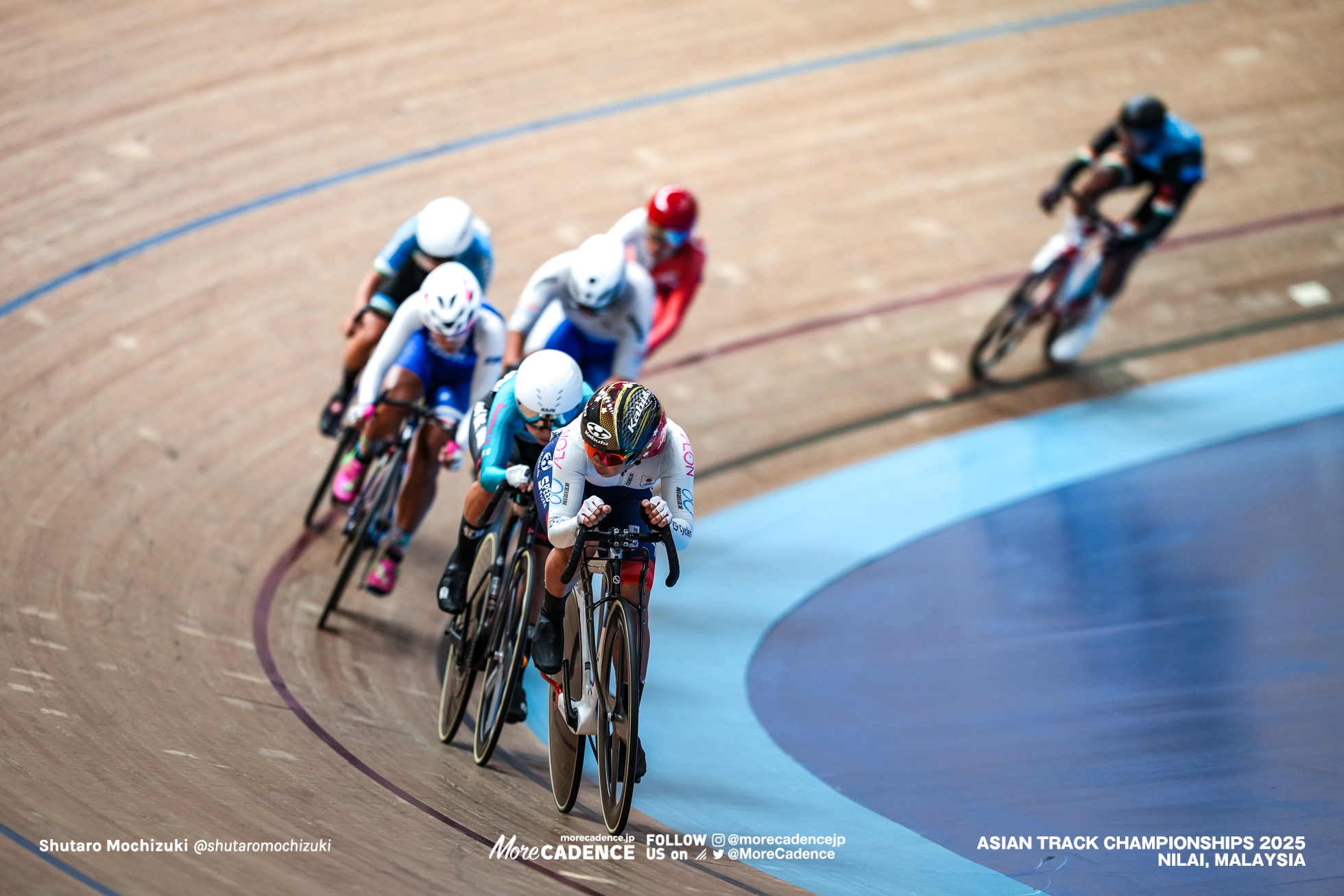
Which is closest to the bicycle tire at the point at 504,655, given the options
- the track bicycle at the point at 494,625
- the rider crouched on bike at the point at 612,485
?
the track bicycle at the point at 494,625

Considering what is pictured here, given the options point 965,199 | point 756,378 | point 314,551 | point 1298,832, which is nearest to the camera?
point 1298,832

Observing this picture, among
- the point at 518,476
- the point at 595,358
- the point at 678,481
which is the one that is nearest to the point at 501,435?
the point at 518,476

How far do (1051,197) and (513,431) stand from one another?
3516mm

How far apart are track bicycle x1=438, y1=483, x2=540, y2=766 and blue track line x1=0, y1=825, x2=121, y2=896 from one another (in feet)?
4.04

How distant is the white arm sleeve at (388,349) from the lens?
4.23 m

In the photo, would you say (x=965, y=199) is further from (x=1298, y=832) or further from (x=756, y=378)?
(x=1298, y=832)

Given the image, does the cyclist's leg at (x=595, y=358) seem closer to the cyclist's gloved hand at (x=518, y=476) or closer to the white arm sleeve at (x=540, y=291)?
the white arm sleeve at (x=540, y=291)

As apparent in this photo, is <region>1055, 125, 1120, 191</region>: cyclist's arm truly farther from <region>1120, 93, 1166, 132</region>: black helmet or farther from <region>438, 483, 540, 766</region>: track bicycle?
<region>438, 483, 540, 766</region>: track bicycle

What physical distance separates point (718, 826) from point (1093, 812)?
1065 mm

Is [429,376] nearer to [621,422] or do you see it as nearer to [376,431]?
[376,431]

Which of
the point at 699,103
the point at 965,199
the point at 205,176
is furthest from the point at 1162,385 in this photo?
the point at 205,176

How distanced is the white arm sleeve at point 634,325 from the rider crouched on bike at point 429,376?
52 cm

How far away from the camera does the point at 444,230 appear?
456 centimetres

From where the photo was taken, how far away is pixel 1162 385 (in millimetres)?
6520
